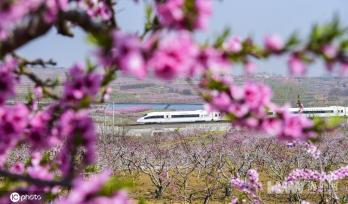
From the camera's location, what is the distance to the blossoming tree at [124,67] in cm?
197

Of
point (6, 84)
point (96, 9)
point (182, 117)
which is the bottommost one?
point (182, 117)

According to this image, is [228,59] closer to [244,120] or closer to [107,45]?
[244,120]

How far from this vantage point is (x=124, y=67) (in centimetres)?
198

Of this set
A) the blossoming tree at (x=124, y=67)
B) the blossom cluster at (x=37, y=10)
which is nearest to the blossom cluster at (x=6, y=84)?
the blossoming tree at (x=124, y=67)

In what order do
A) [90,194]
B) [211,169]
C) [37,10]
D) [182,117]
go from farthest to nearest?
[182,117]
[211,169]
[37,10]
[90,194]

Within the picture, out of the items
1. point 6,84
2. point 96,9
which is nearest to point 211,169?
point 96,9

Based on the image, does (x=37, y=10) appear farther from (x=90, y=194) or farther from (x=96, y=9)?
(x=96, y=9)

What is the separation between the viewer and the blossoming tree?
1974 mm

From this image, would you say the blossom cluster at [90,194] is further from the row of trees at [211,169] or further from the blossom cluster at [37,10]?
the row of trees at [211,169]

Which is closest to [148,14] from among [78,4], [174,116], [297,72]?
[78,4]

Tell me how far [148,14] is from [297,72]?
117 cm

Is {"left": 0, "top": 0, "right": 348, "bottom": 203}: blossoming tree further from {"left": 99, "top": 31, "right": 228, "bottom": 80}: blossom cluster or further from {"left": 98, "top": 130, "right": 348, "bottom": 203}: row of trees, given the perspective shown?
{"left": 98, "top": 130, "right": 348, "bottom": 203}: row of trees

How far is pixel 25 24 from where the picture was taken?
2.24 meters

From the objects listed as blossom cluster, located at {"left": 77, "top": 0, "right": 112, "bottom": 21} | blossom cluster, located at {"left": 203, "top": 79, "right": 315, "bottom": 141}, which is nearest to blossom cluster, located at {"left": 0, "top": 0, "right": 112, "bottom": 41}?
blossom cluster, located at {"left": 77, "top": 0, "right": 112, "bottom": 21}
